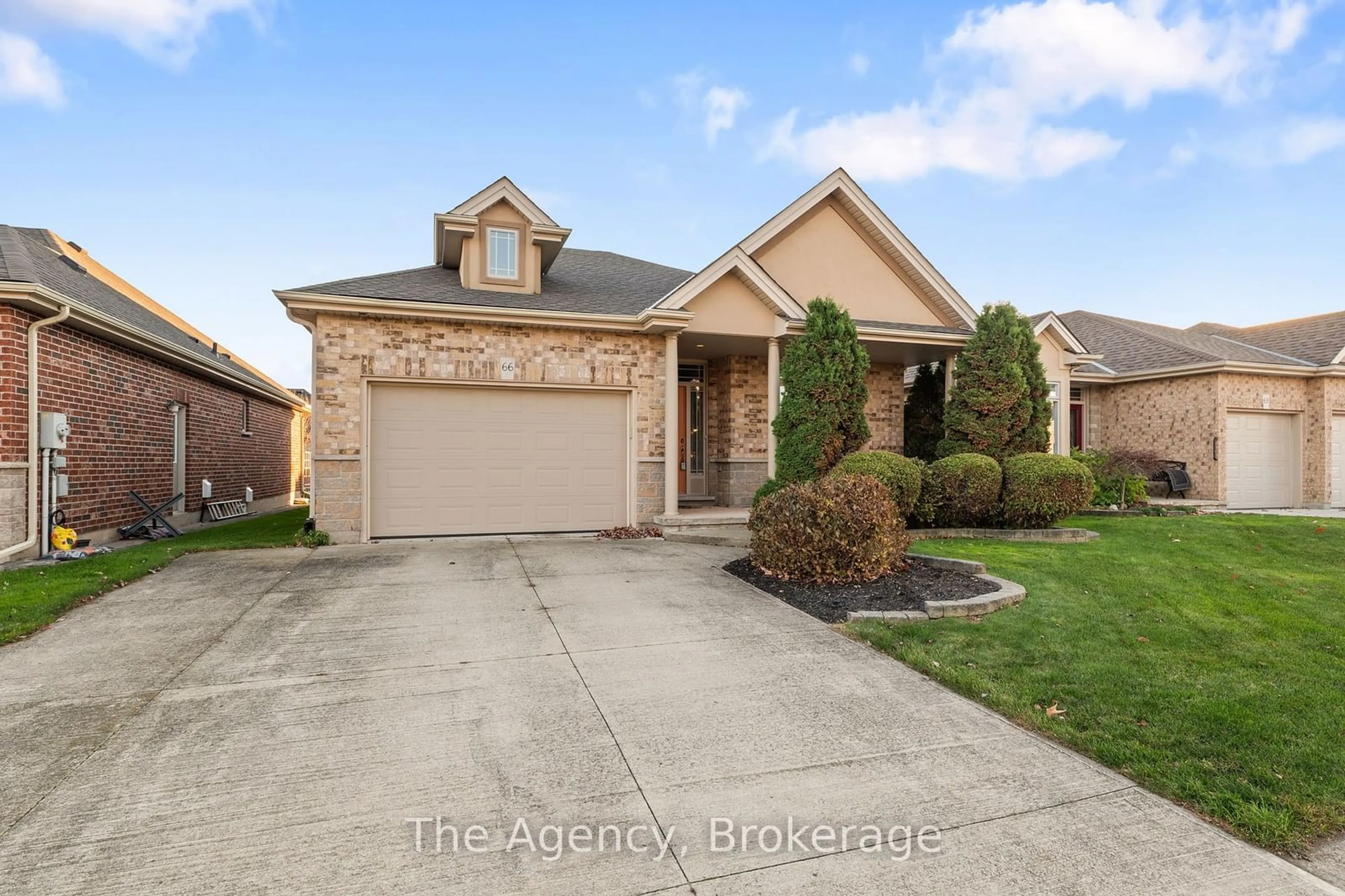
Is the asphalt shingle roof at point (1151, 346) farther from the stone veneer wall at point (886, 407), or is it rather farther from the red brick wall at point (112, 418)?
the red brick wall at point (112, 418)

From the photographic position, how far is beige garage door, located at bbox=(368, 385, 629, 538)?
10.0m

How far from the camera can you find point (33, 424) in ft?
26.5

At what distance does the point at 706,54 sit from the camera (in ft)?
39.5

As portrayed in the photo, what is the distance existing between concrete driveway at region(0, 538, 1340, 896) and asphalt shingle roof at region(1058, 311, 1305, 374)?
1553 cm

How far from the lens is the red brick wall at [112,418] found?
7938mm

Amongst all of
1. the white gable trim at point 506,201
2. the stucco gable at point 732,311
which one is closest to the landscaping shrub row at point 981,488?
the stucco gable at point 732,311

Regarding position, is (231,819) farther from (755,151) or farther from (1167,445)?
(1167,445)

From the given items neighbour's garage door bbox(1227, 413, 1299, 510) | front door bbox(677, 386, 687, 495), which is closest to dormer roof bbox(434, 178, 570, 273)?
front door bbox(677, 386, 687, 495)

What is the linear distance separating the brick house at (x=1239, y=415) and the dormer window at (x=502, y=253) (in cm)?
1208

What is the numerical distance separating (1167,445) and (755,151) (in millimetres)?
12608

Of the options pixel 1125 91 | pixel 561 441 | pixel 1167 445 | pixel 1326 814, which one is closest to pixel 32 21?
pixel 561 441

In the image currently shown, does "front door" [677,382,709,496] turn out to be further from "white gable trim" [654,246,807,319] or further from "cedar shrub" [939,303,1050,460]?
"cedar shrub" [939,303,1050,460]

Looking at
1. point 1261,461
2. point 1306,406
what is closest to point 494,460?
point 1261,461

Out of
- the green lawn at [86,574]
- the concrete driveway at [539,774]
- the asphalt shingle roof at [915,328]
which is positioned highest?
the asphalt shingle roof at [915,328]
